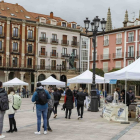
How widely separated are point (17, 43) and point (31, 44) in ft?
9.86

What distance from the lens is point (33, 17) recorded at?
193 ft

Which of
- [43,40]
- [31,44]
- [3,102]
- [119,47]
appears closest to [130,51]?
[119,47]

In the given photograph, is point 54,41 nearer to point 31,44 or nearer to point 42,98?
point 31,44

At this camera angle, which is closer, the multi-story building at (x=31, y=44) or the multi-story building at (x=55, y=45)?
the multi-story building at (x=31, y=44)

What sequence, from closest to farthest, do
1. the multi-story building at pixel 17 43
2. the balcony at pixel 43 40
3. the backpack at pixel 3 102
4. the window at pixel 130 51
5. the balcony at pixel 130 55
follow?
1. the backpack at pixel 3 102
2. the balcony at pixel 130 55
3. the window at pixel 130 51
4. the multi-story building at pixel 17 43
5. the balcony at pixel 43 40

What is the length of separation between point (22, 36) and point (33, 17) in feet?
19.9

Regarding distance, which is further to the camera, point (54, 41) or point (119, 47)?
point (54, 41)

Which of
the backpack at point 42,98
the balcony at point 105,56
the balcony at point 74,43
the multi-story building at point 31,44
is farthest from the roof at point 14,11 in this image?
the backpack at point 42,98

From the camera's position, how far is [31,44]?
184 feet

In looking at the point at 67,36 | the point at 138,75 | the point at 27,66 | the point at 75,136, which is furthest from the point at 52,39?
the point at 75,136

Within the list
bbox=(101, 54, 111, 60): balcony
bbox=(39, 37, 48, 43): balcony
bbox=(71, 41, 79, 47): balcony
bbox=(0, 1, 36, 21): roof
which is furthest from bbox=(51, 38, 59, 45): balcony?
bbox=(101, 54, 111, 60): balcony

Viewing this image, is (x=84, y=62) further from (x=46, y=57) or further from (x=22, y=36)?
(x=22, y=36)

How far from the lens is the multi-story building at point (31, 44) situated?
53.1 metres

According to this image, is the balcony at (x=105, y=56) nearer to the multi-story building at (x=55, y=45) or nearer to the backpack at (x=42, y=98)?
the multi-story building at (x=55, y=45)
